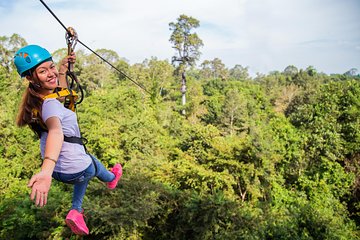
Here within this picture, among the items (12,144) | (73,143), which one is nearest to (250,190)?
(73,143)

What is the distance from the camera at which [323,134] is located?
587 inches

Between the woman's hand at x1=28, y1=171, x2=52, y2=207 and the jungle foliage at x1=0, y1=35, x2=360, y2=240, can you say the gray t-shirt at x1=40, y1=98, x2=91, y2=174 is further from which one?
the jungle foliage at x1=0, y1=35, x2=360, y2=240

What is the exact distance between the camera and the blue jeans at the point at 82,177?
210 centimetres

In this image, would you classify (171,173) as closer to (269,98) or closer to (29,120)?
(29,120)

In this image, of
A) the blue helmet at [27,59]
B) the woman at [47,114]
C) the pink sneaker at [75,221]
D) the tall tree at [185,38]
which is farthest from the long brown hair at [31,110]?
the tall tree at [185,38]

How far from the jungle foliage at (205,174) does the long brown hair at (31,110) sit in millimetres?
6909

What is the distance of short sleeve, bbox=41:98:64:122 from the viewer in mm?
1804

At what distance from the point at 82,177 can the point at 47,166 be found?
2.21 ft

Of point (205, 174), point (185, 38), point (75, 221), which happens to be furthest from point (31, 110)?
point (185, 38)

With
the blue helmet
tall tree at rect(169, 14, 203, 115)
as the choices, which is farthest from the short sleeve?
tall tree at rect(169, 14, 203, 115)

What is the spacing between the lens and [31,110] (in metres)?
1.96

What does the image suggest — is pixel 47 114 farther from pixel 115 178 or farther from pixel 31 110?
pixel 115 178

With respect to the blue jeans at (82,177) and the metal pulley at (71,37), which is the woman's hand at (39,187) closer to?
the blue jeans at (82,177)

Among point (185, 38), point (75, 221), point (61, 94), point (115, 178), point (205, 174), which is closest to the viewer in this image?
point (61, 94)
